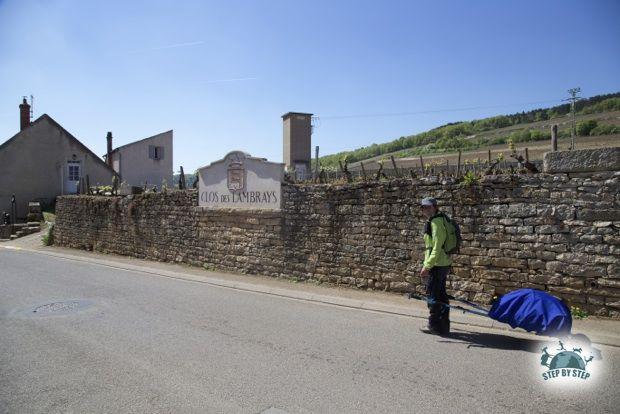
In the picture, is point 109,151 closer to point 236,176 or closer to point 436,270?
point 236,176

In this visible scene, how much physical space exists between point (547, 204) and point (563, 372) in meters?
3.01

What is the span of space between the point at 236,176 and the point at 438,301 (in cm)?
721

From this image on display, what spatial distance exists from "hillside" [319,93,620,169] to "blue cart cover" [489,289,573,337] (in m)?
4.76

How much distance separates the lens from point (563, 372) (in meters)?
4.59

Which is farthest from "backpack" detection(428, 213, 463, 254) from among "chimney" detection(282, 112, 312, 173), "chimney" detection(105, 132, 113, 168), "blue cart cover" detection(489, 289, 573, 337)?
"chimney" detection(105, 132, 113, 168)

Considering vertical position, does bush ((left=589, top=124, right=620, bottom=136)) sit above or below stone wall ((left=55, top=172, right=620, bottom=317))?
above

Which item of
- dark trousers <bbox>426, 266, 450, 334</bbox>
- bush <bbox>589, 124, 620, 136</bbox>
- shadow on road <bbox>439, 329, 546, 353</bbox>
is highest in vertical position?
bush <bbox>589, 124, 620, 136</bbox>

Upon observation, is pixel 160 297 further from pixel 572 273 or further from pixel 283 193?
pixel 572 273

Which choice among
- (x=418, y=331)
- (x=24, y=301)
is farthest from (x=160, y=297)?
(x=418, y=331)

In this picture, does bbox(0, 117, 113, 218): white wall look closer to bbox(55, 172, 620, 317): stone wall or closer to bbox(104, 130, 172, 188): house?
bbox(104, 130, 172, 188): house

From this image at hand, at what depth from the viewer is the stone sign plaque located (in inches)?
425

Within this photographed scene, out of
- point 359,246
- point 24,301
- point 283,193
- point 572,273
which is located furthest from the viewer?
point 283,193

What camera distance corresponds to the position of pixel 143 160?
36.6m

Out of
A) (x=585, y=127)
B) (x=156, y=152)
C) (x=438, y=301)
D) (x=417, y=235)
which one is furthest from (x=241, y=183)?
(x=156, y=152)
